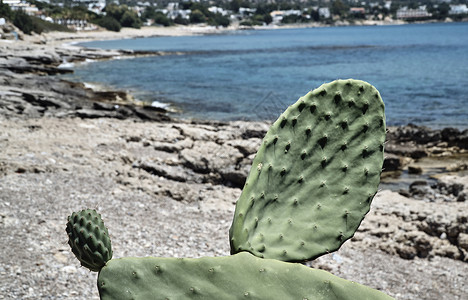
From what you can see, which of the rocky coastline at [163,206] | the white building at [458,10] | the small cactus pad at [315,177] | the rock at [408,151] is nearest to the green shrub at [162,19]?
the white building at [458,10]

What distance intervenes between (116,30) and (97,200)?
87.7m

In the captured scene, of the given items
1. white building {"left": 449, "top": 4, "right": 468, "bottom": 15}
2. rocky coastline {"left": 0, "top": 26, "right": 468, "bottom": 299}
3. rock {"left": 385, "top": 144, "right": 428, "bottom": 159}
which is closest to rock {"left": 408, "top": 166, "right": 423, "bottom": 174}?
rocky coastline {"left": 0, "top": 26, "right": 468, "bottom": 299}

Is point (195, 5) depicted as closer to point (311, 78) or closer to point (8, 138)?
point (311, 78)

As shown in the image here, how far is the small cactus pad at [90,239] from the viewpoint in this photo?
1875 mm

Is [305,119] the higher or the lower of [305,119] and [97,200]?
the higher

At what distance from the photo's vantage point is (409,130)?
12.7 m

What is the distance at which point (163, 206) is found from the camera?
5777 mm

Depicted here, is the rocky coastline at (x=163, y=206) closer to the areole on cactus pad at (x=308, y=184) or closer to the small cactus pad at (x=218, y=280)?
the areole on cactus pad at (x=308, y=184)

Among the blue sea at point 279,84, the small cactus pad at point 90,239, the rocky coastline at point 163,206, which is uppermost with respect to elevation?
the small cactus pad at point 90,239

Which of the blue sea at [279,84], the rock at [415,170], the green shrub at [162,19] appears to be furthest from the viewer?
the green shrub at [162,19]

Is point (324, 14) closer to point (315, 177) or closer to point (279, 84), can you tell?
point (279, 84)

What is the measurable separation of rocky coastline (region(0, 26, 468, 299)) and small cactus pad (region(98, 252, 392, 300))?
2122 mm

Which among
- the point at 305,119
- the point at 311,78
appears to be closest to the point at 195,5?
the point at 311,78

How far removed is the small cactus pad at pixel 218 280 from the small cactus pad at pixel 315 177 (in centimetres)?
45
